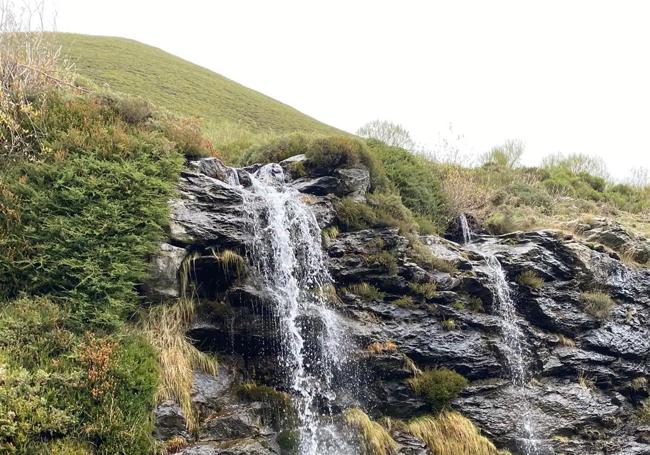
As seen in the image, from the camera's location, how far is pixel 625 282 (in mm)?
12438

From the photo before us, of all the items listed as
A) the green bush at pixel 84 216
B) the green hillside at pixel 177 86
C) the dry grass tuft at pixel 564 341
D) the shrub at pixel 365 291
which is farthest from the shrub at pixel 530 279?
the green hillside at pixel 177 86

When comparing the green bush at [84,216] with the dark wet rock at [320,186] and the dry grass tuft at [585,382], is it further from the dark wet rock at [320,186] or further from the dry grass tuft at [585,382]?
the dry grass tuft at [585,382]

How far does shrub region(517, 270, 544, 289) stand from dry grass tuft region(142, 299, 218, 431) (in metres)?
6.97

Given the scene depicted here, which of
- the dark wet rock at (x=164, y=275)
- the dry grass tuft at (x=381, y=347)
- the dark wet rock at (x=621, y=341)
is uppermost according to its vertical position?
the dark wet rock at (x=621, y=341)

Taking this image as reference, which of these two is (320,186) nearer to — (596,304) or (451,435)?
(451,435)

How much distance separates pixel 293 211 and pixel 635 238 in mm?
10512

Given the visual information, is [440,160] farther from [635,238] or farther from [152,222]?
[152,222]

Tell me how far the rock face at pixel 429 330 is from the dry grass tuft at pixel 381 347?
2 cm

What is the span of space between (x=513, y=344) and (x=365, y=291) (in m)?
3.18

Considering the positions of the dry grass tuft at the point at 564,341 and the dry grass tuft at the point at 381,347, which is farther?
the dry grass tuft at the point at 564,341

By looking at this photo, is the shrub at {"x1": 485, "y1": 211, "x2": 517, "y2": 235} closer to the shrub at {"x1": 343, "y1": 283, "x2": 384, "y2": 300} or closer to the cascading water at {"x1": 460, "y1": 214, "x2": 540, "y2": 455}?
the cascading water at {"x1": 460, "y1": 214, "x2": 540, "y2": 455}

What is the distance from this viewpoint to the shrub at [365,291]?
9562mm

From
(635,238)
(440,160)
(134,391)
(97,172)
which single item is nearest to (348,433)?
(134,391)

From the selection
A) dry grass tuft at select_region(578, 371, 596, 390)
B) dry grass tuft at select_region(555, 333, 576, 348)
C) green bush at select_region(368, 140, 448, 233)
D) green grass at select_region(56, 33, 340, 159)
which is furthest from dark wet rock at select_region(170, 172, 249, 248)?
green grass at select_region(56, 33, 340, 159)
